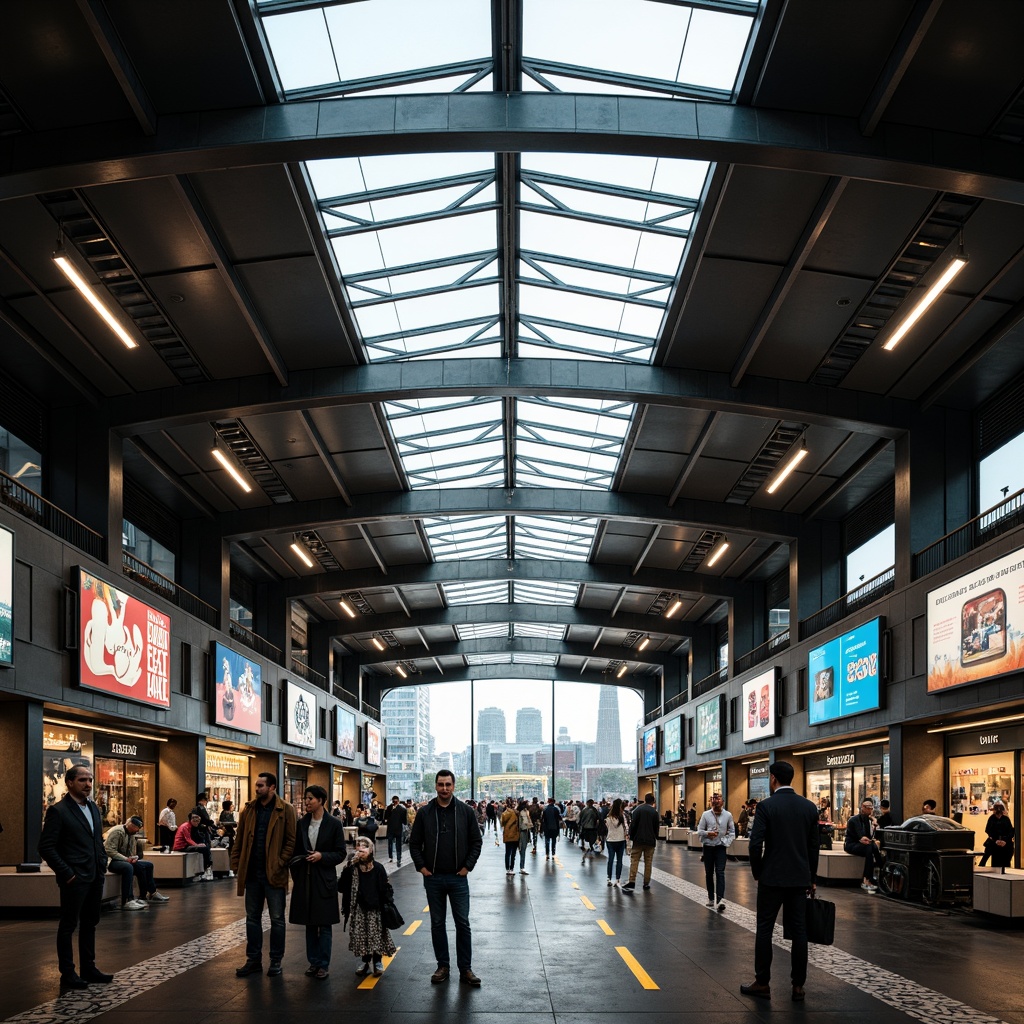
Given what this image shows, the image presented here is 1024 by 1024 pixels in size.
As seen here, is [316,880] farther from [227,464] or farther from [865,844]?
[227,464]

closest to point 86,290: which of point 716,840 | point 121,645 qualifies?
point 121,645

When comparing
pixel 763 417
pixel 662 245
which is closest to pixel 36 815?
pixel 662 245

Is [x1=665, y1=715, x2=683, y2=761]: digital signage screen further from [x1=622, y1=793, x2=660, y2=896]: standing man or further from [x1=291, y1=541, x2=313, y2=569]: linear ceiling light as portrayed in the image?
[x1=622, y1=793, x2=660, y2=896]: standing man

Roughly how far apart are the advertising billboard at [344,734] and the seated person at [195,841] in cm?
2042

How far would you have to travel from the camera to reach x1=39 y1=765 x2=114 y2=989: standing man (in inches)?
358

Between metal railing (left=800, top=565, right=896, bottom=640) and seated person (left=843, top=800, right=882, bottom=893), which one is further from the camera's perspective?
metal railing (left=800, top=565, right=896, bottom=640)

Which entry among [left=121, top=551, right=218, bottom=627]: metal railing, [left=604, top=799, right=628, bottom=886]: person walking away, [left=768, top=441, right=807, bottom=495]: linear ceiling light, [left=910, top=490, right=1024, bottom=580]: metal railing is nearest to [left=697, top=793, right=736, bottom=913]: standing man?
[left=604, top=799, right=628, bottom=886]: person walking away

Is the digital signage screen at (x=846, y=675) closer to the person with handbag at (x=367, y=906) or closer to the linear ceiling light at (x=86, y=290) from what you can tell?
the person with handbag at (x=367, y=906)

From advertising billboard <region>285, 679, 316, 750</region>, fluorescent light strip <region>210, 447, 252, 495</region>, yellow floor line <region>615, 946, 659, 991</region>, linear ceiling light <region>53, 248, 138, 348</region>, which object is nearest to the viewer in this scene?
yellow floor line <region>615, 946, 659, 991</region>

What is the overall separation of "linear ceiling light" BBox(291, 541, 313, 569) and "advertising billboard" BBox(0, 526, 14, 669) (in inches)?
614

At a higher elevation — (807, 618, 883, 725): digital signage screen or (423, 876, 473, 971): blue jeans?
(807, 618, 883, 725): digital signage screen

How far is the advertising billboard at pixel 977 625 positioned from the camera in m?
15.9

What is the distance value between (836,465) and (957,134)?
13.0 metres

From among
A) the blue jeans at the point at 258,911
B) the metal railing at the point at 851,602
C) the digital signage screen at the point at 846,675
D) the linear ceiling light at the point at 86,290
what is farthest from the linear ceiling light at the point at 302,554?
the blue jeans at the point at 258,911
